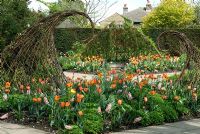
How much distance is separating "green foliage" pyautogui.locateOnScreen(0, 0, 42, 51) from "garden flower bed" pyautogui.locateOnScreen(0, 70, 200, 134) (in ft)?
6.93

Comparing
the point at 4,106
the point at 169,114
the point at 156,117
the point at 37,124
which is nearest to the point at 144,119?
the point at 156,117

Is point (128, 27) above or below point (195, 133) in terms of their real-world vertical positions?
above

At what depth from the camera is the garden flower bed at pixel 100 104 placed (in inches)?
262

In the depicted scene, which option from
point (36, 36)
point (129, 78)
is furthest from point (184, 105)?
point (36, 36)

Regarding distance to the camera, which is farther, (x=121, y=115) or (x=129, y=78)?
(x=129, y=78)

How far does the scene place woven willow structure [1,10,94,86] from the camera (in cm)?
853

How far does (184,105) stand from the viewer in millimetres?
8242

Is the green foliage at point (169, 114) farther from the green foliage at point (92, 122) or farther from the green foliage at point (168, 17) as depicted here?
the green foliage at point (168, 17)

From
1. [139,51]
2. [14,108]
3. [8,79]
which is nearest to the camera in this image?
[14,108]

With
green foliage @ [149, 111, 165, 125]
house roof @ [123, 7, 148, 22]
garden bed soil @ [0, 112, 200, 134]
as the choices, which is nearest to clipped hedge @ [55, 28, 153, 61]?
green foliage @ [149, 111, 165, 125]

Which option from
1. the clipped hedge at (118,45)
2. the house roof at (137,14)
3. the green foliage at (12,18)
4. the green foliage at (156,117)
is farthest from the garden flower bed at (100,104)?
the house roof at (137,14)

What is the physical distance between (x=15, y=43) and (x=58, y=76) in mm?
1011

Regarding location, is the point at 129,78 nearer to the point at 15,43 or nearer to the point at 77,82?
the point at 77,82

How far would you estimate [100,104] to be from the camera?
7.27 meters
